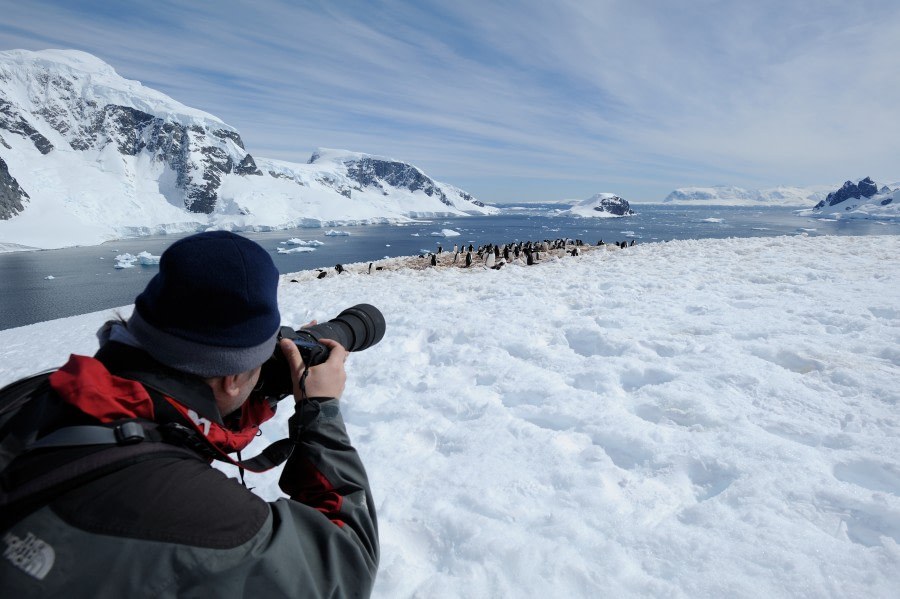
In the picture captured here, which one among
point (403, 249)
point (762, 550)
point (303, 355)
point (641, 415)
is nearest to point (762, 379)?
point (641, 415)

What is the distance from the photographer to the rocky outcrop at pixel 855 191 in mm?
158750

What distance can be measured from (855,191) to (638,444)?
213036 millimetres

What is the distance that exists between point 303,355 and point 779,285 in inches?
311

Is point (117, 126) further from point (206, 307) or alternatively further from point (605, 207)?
point (206, 307)

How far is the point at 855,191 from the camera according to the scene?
16038 centimetres

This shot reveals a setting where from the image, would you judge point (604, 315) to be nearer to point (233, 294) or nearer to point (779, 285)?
point (779, 285)

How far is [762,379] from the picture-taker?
3.79 meters

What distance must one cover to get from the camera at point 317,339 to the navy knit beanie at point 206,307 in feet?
0.97

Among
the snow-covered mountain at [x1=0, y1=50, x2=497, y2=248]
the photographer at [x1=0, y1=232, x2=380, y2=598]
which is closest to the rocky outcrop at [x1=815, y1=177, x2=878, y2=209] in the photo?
the snow-covered mountain at [x1=0, y1=50, x2=497, y2=248]

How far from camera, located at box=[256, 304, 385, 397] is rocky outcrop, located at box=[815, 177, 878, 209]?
212m

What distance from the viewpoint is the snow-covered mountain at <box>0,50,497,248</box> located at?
100 meters

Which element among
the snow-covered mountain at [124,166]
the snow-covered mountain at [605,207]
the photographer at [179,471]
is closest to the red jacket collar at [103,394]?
the photographer at [179,471]

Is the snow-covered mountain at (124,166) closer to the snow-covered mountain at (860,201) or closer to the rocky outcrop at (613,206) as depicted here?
the rocky outcrop at (613,206)

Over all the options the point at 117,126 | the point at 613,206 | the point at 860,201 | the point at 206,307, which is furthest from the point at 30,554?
the point at 860,201
